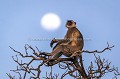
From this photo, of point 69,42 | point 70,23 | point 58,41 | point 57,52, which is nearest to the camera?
point 57,52

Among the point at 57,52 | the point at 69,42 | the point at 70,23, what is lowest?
the point at 57,52

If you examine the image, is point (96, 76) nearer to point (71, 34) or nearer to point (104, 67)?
point (104, 67)

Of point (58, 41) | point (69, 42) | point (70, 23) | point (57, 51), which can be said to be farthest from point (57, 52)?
point (70, 23)

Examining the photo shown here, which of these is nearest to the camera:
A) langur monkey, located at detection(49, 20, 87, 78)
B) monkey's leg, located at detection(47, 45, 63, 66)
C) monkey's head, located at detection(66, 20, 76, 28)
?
monkey's leg, located at detection(47, 45, 63, 66)

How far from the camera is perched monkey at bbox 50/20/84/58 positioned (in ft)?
33.3

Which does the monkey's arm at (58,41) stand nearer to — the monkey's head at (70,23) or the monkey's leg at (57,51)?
the monkey's leg at (57,51)

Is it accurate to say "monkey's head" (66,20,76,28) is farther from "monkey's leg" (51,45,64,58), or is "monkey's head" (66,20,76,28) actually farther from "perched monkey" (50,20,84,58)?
"monkey's leg" (51,45,64,58)

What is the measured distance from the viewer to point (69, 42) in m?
11.1

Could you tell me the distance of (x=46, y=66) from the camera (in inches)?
324

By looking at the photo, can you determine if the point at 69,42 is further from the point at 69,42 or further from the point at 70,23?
the point at 70,23

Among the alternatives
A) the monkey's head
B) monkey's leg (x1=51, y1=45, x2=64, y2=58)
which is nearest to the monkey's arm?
monkey's leg (x1=51, y1=45, x2=64, y2=58)

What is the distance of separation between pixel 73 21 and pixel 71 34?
3.30 feet

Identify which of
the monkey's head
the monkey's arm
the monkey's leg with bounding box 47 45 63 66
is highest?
the monkey's head

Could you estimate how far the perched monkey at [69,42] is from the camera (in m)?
10.1
